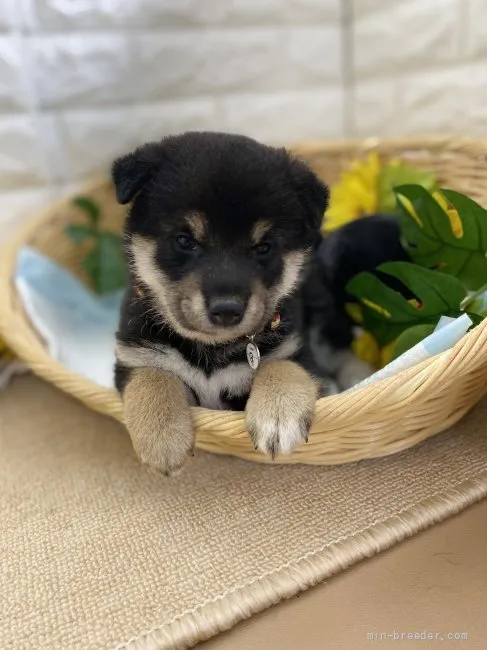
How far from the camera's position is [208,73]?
110 inches

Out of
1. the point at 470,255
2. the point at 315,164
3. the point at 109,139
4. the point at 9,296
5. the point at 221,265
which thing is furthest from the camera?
the point at 109,139

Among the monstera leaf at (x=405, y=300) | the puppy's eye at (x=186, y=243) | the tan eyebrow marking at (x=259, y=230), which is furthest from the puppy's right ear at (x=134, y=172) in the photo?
the monstera leaf at (x=405, y=300)

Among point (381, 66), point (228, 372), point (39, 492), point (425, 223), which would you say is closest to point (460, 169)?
point (425, 223)

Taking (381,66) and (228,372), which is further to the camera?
(381,66)

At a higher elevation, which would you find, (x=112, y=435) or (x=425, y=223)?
(x=425, y=223)

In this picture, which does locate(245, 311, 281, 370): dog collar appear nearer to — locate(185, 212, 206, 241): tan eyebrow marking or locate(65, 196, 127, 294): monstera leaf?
locate(185, 212, 206, 241): tan eyebrow marking

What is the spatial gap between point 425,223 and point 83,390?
3.46 ft

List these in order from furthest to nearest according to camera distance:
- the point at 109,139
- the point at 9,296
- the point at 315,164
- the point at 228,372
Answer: the point at 109,139 → the point at 315,164 → the point at 9,296 → the point at 228,372

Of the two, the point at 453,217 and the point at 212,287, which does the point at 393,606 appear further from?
the point at 453,217

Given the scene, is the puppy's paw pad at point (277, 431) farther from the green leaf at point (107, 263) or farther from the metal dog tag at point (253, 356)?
the green leaf at point (107, 263)

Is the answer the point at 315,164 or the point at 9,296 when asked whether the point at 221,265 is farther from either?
the point at 315,164

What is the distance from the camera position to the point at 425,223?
180 centimetres

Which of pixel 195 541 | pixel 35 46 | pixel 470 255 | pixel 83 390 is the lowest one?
pixel 195 541

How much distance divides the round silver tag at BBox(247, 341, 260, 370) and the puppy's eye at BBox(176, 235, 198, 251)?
0.29 m
